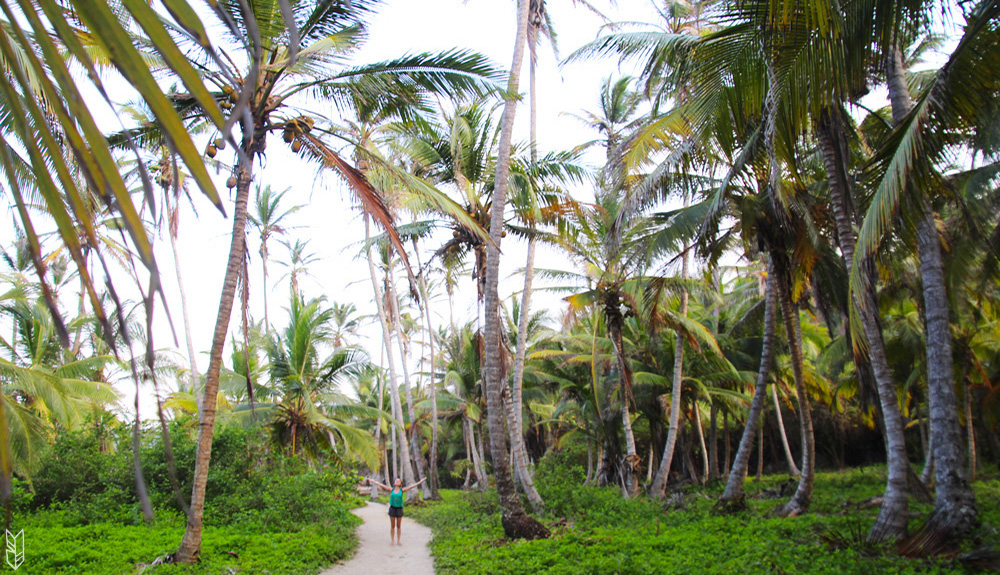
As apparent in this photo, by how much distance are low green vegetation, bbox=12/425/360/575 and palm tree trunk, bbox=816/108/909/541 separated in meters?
6.69

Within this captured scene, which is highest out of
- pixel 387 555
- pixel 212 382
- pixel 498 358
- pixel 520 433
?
pixel 498 358

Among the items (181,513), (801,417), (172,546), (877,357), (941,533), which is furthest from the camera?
(181,513)

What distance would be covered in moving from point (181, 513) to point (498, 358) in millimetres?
6790

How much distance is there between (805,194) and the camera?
31.7ft

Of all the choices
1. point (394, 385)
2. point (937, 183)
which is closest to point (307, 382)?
point (394, 385)

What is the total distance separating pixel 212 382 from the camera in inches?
272

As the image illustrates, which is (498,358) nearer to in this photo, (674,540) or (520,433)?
(520,433)

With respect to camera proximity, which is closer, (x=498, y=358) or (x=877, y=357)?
(x=877, y=357)

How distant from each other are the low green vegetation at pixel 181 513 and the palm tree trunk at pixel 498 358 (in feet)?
8.20

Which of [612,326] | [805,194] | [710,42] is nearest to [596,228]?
[612,326]

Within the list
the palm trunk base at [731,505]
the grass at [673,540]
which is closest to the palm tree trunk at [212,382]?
the grass at [673,540]

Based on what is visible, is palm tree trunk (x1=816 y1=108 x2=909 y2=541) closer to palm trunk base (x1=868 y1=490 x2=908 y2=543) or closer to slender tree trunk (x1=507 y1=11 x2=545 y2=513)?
palm trunk base (x1=868 y1=490 x2=908 y2=543)

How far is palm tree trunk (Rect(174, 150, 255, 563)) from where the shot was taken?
691 centimetres

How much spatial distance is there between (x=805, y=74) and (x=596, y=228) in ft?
32.7
